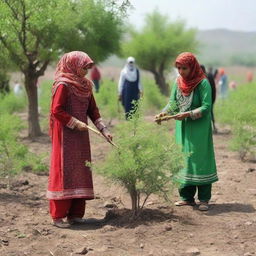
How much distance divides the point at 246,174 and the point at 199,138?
2780 mm

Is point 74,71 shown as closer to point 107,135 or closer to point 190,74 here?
point 107,135

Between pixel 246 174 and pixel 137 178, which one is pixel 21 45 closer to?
pixel 246 174

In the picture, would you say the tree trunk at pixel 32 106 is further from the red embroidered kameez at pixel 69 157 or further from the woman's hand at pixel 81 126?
the woman's hand at pixel 81 126

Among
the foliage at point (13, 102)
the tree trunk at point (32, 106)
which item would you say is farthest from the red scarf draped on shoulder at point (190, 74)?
the foliage at point (13, 102)

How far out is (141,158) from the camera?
618 cm

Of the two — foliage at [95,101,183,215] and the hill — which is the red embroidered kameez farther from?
the hill

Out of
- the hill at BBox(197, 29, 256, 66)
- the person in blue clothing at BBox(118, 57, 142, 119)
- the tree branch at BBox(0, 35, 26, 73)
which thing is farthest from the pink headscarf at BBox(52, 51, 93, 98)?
the hill at BBox(197, 29, 256, 66)

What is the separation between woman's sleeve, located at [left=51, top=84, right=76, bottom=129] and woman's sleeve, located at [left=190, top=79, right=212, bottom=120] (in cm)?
137

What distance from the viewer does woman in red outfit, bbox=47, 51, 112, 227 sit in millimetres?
6277

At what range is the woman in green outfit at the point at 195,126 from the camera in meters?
6.83

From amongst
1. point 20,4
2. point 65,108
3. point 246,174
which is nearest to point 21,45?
point 20,4

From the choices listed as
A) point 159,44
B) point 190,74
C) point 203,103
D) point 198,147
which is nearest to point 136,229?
point 198,147

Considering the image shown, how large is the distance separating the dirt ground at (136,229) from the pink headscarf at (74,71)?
0.99 metres

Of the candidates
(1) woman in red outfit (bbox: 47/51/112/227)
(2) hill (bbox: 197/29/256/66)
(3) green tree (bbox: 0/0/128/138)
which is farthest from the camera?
(2) hill (bbox: 197/29/256/66)
